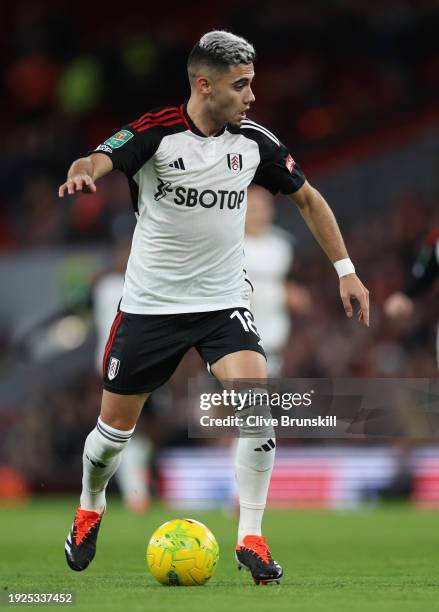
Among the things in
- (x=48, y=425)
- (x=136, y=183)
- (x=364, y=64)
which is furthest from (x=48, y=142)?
(x=136, y=183)

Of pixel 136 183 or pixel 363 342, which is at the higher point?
pixel 136 183

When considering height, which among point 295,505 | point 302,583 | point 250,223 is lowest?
point 295,505

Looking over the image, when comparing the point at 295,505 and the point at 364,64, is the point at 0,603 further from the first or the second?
the point at 364,64

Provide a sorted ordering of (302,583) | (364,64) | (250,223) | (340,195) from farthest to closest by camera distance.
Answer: (364,64) → (340,195) → (250,223) → (302,583)

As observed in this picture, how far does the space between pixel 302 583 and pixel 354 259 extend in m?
9.35

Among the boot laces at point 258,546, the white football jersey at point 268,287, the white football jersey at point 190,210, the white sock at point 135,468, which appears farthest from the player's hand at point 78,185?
the white sock at point 135,468

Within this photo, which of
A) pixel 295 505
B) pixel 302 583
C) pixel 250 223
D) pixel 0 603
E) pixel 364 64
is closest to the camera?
pixel 0 603

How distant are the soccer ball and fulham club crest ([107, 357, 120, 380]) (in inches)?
31.2

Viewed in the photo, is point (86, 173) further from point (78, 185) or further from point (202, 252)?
point (202, 252)

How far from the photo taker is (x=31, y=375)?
1691 centimetres

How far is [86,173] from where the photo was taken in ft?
19.5

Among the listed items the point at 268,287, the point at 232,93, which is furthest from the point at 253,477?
the point at 268,287

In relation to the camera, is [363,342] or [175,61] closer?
[363,342]

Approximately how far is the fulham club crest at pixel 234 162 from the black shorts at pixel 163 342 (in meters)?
0.65
